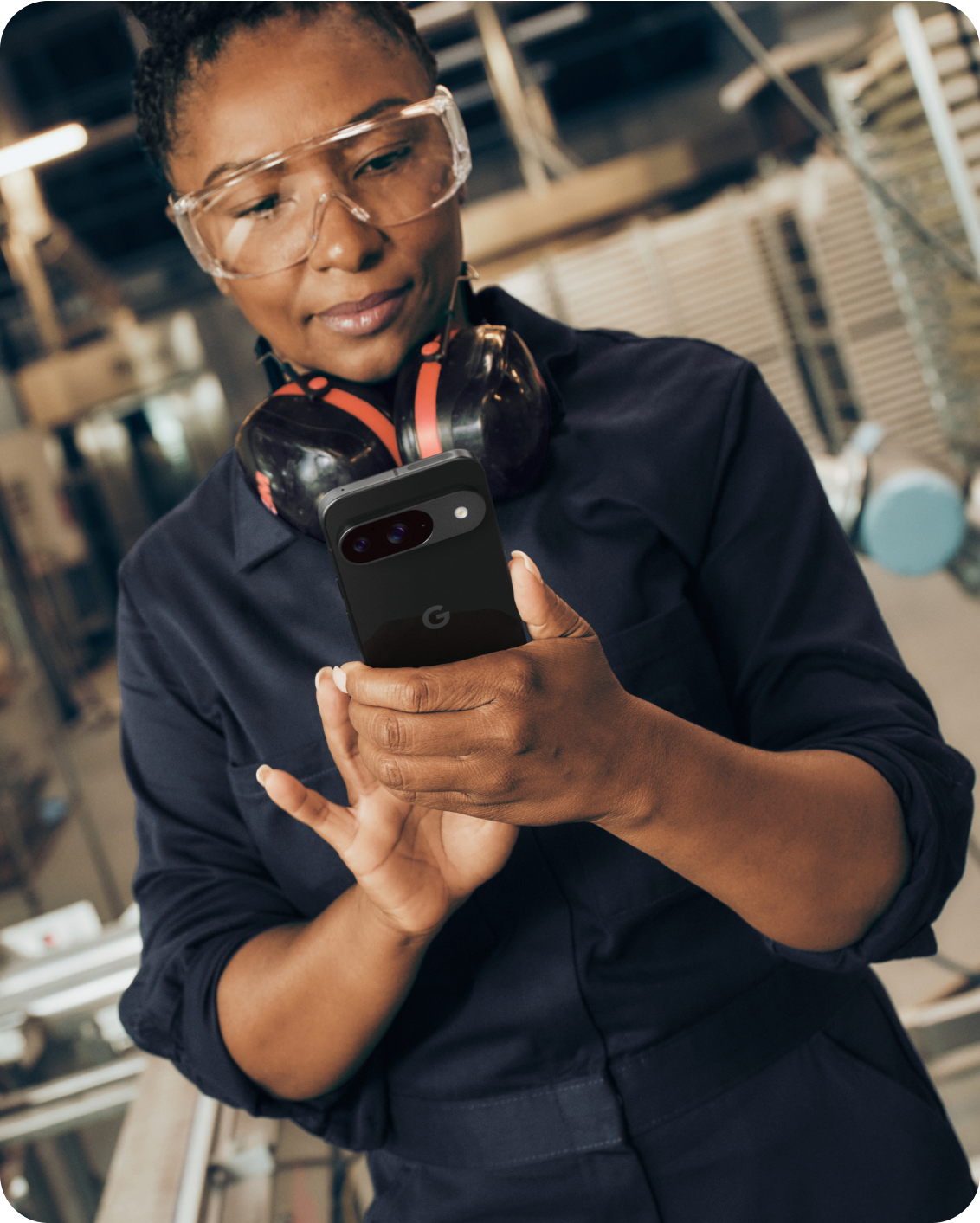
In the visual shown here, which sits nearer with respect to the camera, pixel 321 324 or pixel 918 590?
pixel 321 324

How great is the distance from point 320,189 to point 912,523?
301cm

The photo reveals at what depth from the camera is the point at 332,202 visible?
89 cm

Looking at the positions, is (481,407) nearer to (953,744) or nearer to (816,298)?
(953,744)

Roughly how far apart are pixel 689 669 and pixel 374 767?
443mm

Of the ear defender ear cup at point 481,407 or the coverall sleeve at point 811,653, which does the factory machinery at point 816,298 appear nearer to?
the coverall sleeve at point 811,653

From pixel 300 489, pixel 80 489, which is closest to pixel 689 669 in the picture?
pixel 300 489

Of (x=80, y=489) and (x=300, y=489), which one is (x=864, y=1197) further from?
(x=80, y=489)

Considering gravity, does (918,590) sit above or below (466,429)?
below

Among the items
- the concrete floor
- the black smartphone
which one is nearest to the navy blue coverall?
the black smartphone

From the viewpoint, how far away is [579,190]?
233 inches

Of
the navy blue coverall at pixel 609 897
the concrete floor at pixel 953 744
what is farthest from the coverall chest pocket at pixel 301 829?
the concrete floor at pixel 953 744

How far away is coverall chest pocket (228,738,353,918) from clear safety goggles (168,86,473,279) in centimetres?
51

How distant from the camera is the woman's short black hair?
2.93 ft

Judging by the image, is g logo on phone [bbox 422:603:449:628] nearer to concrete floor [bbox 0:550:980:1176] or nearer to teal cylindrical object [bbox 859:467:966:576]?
concrete floor [bbox 0:550:980:1176]
